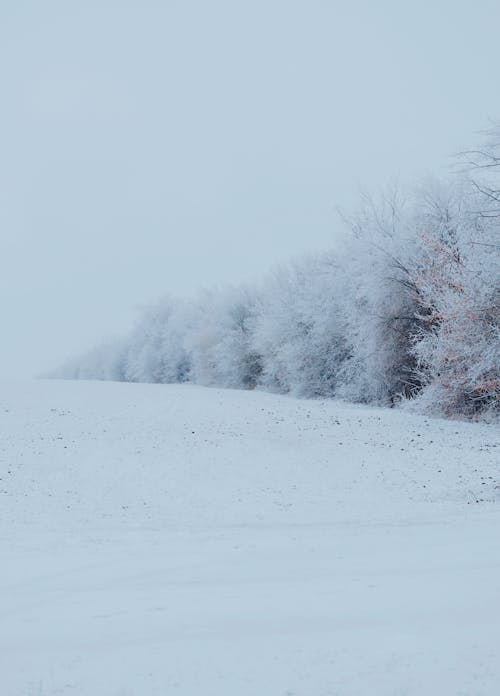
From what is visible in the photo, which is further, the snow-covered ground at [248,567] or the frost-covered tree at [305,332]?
the frost-covered tree at [305,332]

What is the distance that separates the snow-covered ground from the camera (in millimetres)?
4949

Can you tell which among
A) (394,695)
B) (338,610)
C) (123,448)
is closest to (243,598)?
(338,610)

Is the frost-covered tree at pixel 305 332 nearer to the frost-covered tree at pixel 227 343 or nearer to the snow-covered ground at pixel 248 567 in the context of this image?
the frost-covered tree at pixel 227 343

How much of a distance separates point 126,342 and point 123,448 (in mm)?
89741

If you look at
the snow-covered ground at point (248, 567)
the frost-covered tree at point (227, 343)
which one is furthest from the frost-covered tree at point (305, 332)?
the snow-covered ground at point (248, 567)

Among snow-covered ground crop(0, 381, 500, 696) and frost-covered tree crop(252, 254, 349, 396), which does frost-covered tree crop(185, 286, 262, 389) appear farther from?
snow-covered ground crop(0, 381, 500, 696)

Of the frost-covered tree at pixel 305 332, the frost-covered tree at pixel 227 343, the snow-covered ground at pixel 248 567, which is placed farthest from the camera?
the frost-covered tree at pixel 227 343

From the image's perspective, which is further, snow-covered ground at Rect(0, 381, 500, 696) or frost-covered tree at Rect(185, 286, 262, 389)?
frost-covered tree at Rect(185, 286, 262, 389)

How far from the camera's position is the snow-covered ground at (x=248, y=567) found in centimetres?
495

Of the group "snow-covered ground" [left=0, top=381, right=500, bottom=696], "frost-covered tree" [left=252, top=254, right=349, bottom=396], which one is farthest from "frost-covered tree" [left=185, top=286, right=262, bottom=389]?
"snow-covered ground" [left=0, top=381, right=500, bottom=696]

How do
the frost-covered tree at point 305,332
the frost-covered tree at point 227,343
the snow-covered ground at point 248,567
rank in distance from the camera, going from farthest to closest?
the frost-covered tree at point 227,343
the frost-covered tree at point 305,332
the snow-covered ground at point 248,567

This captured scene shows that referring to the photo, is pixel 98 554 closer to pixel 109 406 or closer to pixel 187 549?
pixel 187 549

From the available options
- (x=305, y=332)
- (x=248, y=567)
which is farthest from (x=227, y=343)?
(x=248, y=567)

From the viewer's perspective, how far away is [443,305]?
24750 millimetres
